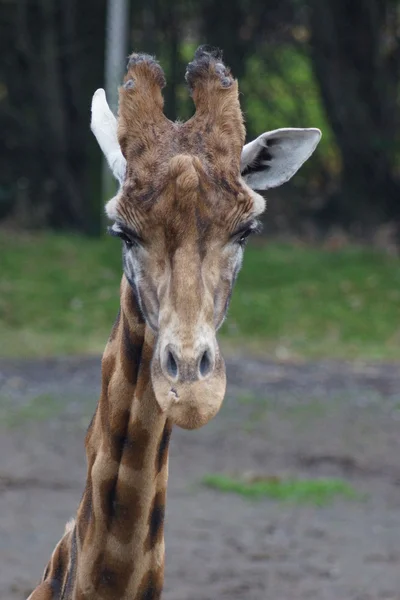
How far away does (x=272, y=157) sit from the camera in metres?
4.05

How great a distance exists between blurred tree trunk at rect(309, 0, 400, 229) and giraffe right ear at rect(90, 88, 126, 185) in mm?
14469

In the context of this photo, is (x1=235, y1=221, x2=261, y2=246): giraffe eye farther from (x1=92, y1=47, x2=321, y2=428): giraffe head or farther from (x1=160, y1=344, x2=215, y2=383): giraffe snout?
(x1=160, y1=344, x2=215, y2=383): giraffe snout

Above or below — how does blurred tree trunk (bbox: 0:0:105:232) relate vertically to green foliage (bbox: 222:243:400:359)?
above

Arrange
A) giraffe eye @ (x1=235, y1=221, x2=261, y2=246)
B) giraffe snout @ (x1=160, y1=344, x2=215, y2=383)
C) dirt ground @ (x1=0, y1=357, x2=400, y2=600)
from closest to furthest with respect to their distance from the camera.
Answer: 1. giraffe snout @ (x1=160, y1=344, x2=215, y2=383)
2. giraffe eye @ (x1=235, y1=221, x2=261, y2=246)
3. dirt ground @ (x1=0, y1=357, x2=400, y2=600)

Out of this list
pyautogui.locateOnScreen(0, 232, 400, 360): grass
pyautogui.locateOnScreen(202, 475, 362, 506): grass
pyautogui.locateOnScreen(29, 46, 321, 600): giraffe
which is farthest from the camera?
pyautogui.locateOnScreen(0, 232, 400, 360): grass

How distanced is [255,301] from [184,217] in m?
11.5

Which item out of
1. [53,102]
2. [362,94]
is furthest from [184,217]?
[362,94]

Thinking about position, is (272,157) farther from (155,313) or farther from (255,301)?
(255,301)

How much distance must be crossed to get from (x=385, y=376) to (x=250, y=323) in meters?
2.26

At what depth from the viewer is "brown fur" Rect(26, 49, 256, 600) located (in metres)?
3.39

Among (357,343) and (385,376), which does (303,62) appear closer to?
(357,343)

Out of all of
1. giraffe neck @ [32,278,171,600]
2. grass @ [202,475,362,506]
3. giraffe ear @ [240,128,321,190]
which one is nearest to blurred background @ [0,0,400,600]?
grass @ [202,475,362,506]

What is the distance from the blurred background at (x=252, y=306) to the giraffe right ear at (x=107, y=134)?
11.5ft

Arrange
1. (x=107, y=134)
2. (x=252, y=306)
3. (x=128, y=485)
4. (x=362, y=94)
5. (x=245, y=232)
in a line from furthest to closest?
1. (x=362, y=94)
2. (x=252, y=306)
3. (x=107, y=134)
4. (x=128, y=485)
5. (x=245, y=232)
